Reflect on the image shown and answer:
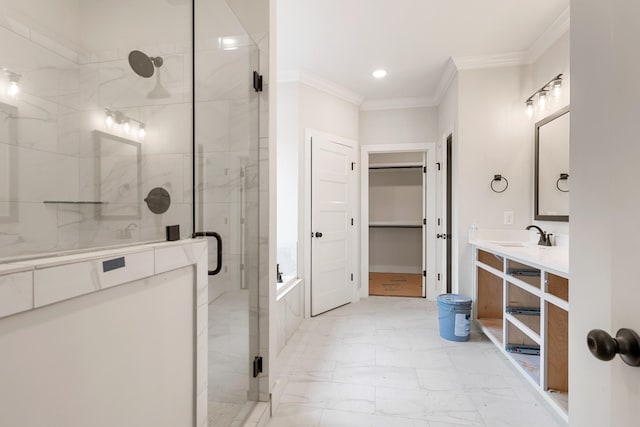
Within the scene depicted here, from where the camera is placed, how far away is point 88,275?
694 mm

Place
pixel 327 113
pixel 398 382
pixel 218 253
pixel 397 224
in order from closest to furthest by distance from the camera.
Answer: pixel 218 253 → pixel 398 382 → pixel 327 113 → pixel 397 224

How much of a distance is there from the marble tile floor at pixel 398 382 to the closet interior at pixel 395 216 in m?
2.82

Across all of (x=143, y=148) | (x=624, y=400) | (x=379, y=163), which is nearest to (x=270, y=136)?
(x=143, y=148)

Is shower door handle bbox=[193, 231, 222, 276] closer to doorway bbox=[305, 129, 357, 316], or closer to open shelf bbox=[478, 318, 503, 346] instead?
doorway bbox=[305, 129, 357, 316]

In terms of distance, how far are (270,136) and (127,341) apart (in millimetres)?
1305

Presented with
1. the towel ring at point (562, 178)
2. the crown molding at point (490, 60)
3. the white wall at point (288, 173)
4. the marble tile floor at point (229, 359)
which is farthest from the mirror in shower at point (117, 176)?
the crown molding at point (490, 60)

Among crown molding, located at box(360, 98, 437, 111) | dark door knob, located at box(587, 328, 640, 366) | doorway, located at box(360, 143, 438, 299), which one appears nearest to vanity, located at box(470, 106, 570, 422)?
dark door knob, located at box(587, 328, 640, 366)

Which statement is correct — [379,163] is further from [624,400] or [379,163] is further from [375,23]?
[624,400]

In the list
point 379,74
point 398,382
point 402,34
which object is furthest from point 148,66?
point 379,74

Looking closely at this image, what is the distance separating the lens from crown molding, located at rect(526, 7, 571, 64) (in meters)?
2.39

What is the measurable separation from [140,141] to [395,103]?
12.1ft

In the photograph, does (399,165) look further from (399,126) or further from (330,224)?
(330,224)

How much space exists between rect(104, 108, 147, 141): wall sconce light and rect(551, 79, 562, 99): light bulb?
3049mm

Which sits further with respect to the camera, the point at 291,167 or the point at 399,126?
the point at 399,126
